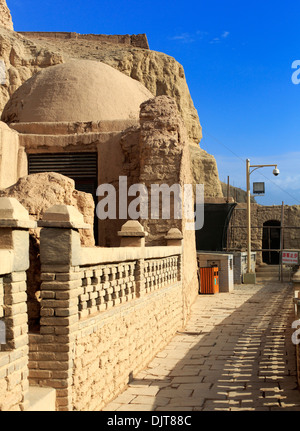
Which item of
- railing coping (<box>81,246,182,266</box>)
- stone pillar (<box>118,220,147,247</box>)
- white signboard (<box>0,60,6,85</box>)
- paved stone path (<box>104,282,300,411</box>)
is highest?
Answer: white signboard (<box>0,60,6,85</box>)

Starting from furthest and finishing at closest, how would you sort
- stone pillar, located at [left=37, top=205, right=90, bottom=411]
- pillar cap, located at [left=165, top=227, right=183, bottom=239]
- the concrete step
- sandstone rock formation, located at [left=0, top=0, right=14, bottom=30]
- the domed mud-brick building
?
sandstone rock formation, located at [left=0, top=0, right=14, bottom=30], the domed mud-brick building, pillar cap, located at [left=165, top=227, right=183, bottom=239], stone pillar, located at [left=37, top=205, right=90, bottom=411], the concrete step

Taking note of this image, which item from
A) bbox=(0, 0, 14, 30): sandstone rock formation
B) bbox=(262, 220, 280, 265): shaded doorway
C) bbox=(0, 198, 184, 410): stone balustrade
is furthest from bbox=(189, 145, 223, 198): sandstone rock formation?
bbox=(0, 198, 184, 410): stone balustrade

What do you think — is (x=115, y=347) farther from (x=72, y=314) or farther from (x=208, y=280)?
(x=208, y=280)

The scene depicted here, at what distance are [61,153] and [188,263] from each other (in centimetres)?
397

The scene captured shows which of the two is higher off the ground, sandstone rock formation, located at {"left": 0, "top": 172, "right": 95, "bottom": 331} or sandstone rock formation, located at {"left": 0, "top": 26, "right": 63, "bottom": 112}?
sandstone rock formation, located at {"left": 0, "top": 26, "right": 63, "bottom": 112}

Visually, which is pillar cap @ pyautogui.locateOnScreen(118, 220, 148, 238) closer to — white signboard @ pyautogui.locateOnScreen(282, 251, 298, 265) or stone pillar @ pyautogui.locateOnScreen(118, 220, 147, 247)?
stone pillar @ pyautogui.locateOnScreen(118, 220, 147, 247)

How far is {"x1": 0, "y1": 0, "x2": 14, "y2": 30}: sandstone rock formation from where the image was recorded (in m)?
44.5

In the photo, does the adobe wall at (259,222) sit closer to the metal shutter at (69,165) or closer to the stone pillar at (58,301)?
the metal shutter at (69,165)

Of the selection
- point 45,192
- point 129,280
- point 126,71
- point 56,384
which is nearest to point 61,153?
point 45,192

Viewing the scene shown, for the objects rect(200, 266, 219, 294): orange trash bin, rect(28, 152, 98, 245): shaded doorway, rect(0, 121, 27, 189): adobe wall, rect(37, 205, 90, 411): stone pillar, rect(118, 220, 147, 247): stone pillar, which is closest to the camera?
rect(37, 205, 90, 411): stone pillar

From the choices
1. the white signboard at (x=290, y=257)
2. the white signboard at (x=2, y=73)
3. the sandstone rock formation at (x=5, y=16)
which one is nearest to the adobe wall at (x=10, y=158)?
the white signboard at (x=290, y=257)

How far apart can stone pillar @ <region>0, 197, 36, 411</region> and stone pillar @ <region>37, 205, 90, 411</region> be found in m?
0.76

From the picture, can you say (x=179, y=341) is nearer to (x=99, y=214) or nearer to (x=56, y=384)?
(x=99, y=214)

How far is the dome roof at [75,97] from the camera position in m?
13.5
